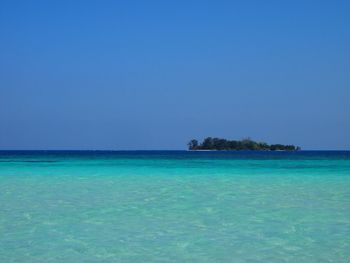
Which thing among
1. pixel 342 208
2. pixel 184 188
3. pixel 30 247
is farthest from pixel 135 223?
pixel 184 188

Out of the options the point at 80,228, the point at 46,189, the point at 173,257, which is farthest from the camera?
the point at 46,189

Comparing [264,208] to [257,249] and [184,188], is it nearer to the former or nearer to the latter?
[257,249]

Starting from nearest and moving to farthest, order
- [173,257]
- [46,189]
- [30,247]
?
[173,257] < [30,247] < [46,189]

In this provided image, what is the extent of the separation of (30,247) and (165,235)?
6.14 ft

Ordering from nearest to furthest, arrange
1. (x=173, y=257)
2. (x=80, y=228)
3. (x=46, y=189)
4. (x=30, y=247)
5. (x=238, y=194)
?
(x=173, y=257) → (x=30, y=247) → (x=80, y=228) → (x=238, y=194) → (x=46, y=189)

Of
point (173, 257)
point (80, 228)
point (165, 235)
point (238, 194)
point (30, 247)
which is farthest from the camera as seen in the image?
point (238, 194)

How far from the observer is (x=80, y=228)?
7840 millimetres

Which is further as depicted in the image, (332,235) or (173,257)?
(332,235)

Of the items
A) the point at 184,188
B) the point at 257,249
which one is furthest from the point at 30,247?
the point at 184,188

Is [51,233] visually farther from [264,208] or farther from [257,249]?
[264,208]

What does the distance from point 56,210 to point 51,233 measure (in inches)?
91.1

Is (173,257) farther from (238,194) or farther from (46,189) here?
(46,189)

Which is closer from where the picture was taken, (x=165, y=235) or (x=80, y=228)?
(x=165, y=235)

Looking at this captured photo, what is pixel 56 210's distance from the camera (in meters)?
9.73
